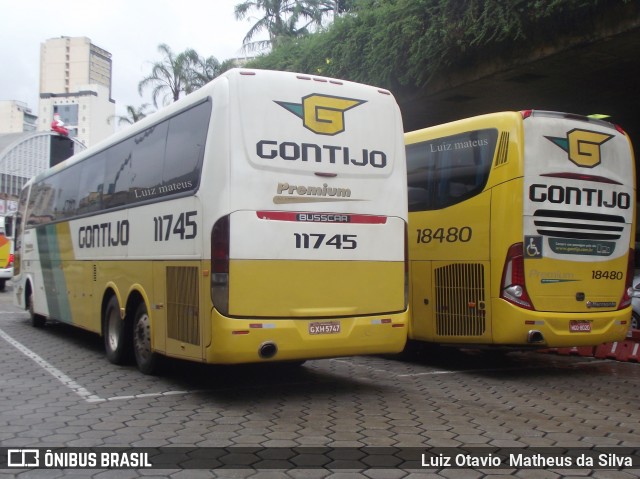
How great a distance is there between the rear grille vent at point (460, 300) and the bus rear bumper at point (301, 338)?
5.48 ft

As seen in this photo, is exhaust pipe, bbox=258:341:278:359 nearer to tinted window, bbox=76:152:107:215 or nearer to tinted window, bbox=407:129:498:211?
tinted window, bbox=407:129:498:211

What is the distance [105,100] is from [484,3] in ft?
421

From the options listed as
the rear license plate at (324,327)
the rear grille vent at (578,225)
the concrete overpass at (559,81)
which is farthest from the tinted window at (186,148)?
the concrete overpass at (559,81)

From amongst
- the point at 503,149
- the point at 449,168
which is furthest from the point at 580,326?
the point at 449,168

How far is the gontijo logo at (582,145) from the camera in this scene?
846cm

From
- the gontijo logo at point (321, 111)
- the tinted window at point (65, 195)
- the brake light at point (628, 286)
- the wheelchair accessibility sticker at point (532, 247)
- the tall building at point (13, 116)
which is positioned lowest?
the brake light at point (628, 286)

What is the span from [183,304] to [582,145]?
17.7ft

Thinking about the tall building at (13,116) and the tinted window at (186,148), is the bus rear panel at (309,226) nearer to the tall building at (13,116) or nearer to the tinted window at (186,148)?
the tinted window at (186,148)

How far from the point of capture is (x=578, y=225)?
8.49 meters

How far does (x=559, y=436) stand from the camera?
5613 mm

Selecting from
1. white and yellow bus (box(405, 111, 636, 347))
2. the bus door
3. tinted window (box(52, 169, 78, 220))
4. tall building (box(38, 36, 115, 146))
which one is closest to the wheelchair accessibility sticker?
white and yellow bus (box(405, 111, 636, 347))

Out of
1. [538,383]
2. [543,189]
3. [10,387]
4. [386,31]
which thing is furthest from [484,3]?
[10,387]

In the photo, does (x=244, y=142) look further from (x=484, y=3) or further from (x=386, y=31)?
(x=386, y=31)

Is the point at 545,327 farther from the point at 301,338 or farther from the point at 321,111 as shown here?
the point at 321,111
